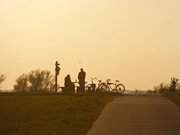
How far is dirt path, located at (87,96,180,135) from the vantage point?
17141 mm

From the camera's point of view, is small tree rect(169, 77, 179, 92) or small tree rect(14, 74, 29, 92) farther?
small tree rect(14, 74, 29, 92)

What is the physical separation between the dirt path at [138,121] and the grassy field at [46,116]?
0.46 meters

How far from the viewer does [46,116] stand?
853 inches

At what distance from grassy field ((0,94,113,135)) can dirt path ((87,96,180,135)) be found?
46cm

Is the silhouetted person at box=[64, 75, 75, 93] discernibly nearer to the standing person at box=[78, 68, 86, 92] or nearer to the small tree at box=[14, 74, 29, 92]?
the standing person at box=[78, 68, 86, 92]

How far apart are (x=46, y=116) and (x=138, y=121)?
358cm

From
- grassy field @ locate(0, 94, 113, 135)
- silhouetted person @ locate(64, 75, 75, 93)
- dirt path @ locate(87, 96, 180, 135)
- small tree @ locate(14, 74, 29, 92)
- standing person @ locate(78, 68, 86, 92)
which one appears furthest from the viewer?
small tree @ locate(14, 74, 29, 92)

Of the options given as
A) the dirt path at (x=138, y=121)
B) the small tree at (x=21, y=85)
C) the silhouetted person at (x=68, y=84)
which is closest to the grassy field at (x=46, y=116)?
the dirt path at (x=138, y=121)

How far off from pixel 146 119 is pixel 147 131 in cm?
332

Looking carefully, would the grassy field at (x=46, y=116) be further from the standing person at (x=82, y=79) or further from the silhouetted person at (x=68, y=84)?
the silhouetted person at (x=68, y=84)

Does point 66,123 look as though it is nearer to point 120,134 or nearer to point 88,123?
point 88,123

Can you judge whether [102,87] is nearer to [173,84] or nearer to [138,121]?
[173,84]

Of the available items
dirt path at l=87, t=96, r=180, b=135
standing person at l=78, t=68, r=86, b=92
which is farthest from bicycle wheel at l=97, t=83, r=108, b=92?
dirt path at l=87, t=96, r=180, b=135

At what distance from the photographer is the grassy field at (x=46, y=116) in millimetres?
17703
